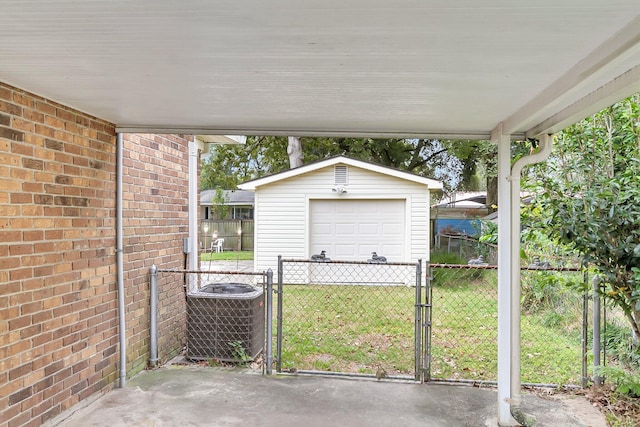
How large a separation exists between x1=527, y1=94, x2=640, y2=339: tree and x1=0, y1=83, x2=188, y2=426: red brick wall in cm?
349

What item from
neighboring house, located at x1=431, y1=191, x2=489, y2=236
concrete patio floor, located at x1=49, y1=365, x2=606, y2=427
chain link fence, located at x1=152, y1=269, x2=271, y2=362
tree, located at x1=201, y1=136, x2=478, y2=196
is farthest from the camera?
tree, located at x1=201, y1=136, x2=478, y2=196

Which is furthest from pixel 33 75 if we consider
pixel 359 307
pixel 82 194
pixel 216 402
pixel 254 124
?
pixel 359 307

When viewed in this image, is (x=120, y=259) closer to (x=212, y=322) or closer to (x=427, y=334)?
(x=212, y=322)

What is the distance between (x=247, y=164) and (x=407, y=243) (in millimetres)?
10552

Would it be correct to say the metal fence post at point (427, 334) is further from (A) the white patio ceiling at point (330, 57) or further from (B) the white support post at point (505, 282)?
(A) the white patio ceiling at point (330, 57)

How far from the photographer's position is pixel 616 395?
3.25 m

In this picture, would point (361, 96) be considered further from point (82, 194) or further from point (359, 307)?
point (359, 307)

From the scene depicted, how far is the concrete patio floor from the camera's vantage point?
9.54ft

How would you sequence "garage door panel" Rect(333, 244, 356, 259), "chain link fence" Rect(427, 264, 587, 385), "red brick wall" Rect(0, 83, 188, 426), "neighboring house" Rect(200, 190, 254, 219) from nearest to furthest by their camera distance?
"red brick wall" Rect(0, 83, 188, 426)
"chain link fence" Rect(427, 264, 587, 385)
"garage door panel" Rect(333, 244, 356, 259)
"neighboring house" Rect(200, 190, 254, 219)

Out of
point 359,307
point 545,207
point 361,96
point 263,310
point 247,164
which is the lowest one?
point 359,307

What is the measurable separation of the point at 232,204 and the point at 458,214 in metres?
10.6

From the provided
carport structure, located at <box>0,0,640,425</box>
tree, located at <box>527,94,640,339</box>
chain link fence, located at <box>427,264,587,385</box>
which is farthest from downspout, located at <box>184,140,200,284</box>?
tree, located at <box>527,94,640,339</box>

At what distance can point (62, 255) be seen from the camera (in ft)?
8.96

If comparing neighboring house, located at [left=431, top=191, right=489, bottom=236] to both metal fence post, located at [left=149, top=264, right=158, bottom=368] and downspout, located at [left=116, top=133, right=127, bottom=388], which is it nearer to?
metal fence post, located at [left=149, top=264, right=158, bottom=368]
